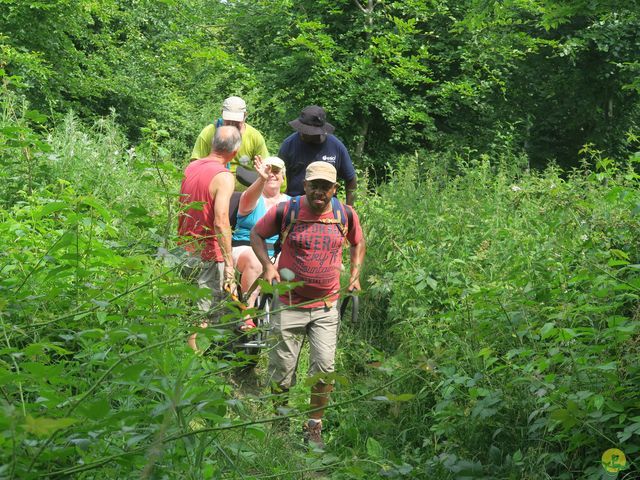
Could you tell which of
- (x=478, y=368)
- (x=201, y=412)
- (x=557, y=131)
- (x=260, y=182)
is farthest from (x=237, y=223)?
(x=557, y=131)

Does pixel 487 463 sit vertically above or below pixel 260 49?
below

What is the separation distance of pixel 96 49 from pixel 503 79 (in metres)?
9.25

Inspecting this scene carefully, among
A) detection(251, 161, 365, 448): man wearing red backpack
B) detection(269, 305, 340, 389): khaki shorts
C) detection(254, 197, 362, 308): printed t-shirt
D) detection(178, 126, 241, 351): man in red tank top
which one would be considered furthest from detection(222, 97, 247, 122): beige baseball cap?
detection(269, 305, 340, 389): khaki shorts

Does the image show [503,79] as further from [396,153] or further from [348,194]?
[348,194]

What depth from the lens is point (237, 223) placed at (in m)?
7.36

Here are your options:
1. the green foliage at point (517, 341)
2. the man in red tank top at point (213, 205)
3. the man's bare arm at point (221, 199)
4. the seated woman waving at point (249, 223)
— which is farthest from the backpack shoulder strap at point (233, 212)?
the green foliage at point (517, 341)

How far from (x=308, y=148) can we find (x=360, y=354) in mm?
1881

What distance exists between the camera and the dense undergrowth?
8.20 ft

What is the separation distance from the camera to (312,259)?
18.9ft

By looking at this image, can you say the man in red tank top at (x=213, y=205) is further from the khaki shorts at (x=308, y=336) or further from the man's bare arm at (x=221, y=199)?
the khaki shorts at (x=308, y=336)

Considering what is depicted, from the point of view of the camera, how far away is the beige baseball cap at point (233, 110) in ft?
24.2

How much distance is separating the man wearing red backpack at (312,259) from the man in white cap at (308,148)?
1.78 meters

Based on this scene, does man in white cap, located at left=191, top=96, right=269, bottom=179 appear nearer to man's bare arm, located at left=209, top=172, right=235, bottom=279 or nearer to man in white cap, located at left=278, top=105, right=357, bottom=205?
man in white cap, located at left=278, top=105, right=357, bottom=205

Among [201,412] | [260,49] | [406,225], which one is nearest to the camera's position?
[201,412]
